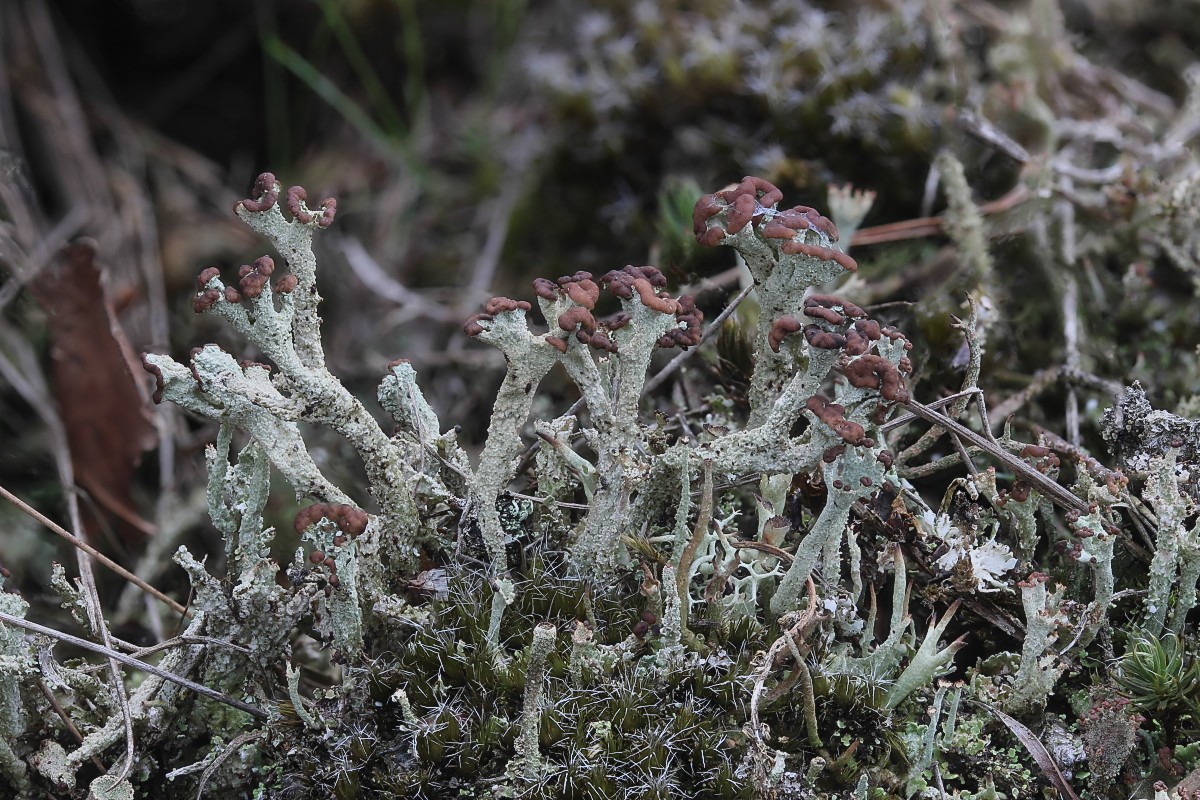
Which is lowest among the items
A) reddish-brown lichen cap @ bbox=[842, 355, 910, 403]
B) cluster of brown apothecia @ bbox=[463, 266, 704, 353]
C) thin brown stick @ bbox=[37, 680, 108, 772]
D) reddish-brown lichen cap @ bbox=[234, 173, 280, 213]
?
thin brown stick @ bbox=[37, 680, 108, 772]

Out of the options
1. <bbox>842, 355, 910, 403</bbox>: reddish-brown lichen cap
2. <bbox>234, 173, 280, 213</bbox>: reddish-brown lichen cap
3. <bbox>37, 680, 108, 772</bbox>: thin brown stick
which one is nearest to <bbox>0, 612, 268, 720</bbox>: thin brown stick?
<bbox>37, 680, 108, 772</bbox>: thin brown stick

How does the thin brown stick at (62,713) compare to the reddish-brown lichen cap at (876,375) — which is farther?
the thin brown stick at (62,713)

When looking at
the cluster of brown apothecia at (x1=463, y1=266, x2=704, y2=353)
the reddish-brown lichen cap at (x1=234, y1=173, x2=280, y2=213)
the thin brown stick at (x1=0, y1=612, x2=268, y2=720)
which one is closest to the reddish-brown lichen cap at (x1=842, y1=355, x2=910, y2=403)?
the cluster of brown apothecia at (x1=463, y1=266, x2=704, y2=353)

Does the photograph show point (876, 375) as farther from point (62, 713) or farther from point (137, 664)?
point (62, 713)

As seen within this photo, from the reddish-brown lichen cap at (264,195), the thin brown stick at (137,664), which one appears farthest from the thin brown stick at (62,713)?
the reddish-brown lichen cap at (264,195)

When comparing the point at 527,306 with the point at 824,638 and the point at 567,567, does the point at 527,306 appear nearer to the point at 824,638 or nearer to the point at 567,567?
the point at 567,567

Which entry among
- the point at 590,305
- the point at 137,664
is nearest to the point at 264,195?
the point at 590,305

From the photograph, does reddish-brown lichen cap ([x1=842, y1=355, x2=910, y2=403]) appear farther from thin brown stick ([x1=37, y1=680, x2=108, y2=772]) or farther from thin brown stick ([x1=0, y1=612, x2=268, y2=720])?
thin brown stick ([x1=37, y1=680, x2=108, y2=772])

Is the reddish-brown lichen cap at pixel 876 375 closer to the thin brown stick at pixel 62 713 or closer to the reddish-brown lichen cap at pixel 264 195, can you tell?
the reddish-brown lichen cap at pixel 264 195

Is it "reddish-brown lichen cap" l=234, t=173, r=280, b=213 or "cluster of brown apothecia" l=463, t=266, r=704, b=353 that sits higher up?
"reddish-brown lichen cap" l=234, t=173, r=280, b=213

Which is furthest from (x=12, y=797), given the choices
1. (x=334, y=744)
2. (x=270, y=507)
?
(x=270, y=507)

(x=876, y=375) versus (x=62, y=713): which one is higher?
(x=876, y=375)

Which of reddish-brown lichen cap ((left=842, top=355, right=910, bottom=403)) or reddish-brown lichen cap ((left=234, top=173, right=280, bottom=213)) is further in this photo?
reddish-brown lichen cap ((left=234, top=173, right=280, bottom=213))
